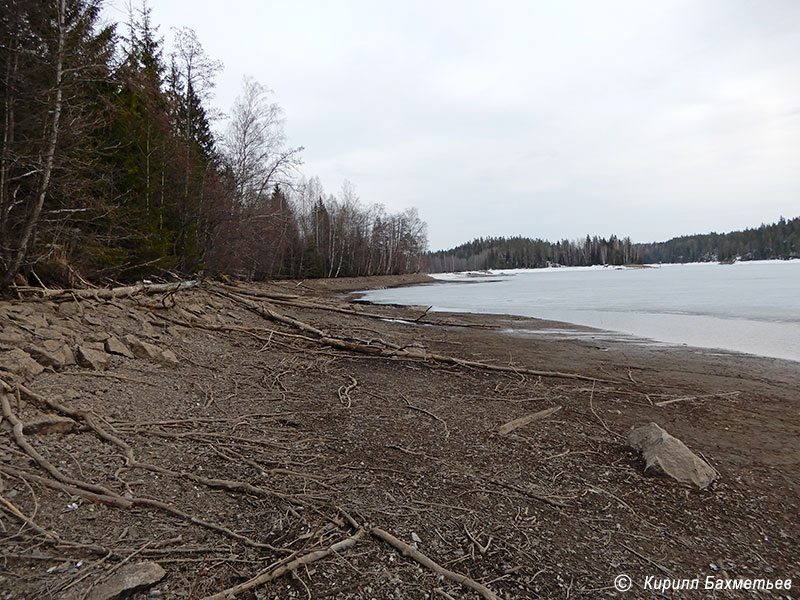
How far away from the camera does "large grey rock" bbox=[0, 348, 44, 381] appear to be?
4830 mm

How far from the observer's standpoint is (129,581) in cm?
237

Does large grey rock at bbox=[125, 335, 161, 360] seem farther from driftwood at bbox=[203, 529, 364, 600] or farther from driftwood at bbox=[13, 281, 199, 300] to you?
driftwood at bbox=[203, 529, 364, 600]

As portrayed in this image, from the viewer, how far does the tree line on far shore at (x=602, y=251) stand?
135750 millimetres

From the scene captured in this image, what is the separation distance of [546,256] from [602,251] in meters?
18.2

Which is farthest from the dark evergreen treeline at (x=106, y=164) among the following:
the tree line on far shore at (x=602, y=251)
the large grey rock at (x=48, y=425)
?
the tree line on far shore at (x=602, y=251)

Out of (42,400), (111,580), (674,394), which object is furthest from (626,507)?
(42,400)

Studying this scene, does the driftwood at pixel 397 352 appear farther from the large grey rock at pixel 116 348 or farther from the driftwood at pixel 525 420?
the large grey rock at pixel 116 348

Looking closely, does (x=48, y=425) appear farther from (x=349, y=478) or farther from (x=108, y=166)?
(x=108, y=166)

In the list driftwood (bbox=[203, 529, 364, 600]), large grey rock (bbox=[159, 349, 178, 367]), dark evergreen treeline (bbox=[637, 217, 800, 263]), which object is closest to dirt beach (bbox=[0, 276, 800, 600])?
driftwood (bbox=[203, 529, 364, 600])

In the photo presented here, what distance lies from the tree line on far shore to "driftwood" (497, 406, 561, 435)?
12696 cm

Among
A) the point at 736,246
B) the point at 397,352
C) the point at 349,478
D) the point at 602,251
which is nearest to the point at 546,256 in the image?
the point at 602,251

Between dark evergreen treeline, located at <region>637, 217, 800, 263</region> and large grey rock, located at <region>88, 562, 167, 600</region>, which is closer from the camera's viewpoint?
large grey rock, located at <region>88, 562, 167, 600</region>

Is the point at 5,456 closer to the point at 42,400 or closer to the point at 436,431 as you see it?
the point at 42,400

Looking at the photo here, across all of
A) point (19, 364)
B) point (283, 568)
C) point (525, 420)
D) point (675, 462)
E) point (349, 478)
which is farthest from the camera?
point (525, 420)
